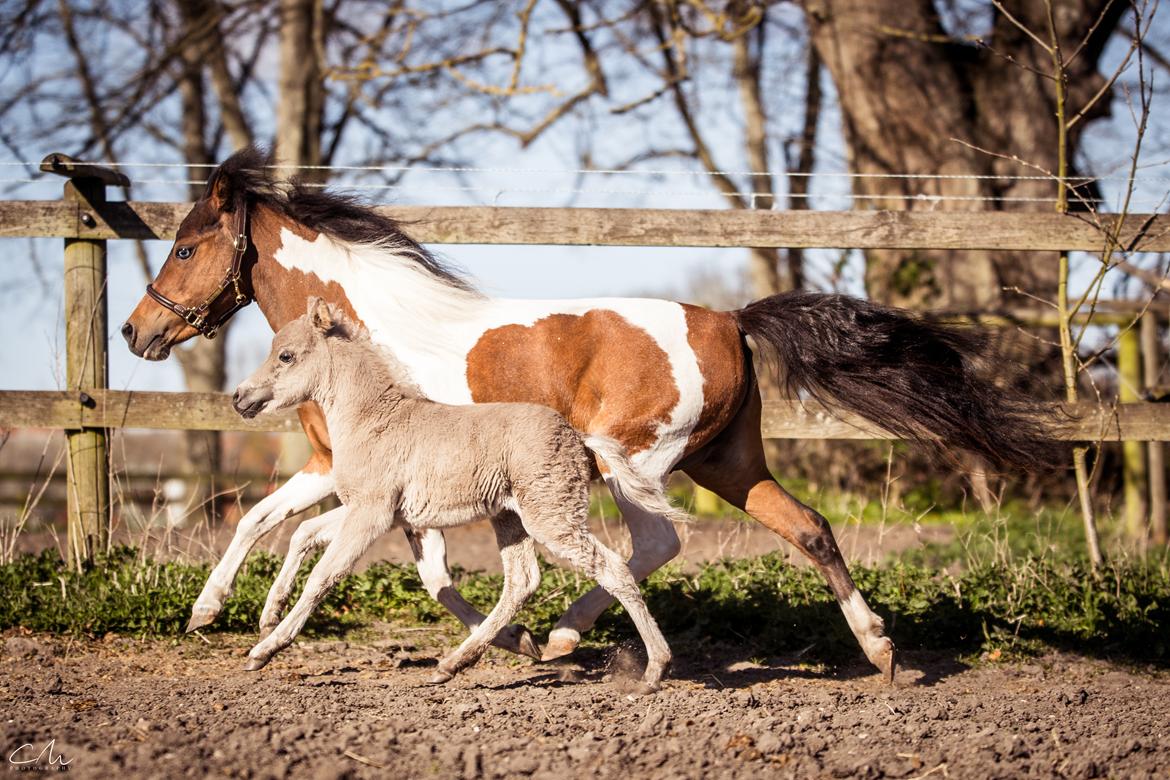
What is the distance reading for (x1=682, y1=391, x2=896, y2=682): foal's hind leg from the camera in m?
5.02

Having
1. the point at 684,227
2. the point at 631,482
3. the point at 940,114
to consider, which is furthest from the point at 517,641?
the point at 940,114

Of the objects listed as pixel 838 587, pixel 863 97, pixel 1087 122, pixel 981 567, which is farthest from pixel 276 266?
pixel 1087 122

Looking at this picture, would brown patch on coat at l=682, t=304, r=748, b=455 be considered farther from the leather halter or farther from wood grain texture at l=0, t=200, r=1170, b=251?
the leather halter

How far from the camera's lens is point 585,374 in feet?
16.2

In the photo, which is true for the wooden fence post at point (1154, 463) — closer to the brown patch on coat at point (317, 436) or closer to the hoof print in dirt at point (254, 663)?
the brown patch on coat at point (317, 436)

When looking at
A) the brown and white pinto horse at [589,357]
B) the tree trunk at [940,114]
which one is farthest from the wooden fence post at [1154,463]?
the brown and white pinto horse at [589,357]

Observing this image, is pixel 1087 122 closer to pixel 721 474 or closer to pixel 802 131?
pixel 802 131

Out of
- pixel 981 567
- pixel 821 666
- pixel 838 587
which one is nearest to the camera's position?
pixel 838 587

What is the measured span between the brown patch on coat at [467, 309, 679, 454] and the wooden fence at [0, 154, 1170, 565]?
1101 millimetres

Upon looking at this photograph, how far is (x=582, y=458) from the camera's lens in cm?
442

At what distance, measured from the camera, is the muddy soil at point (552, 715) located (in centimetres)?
331

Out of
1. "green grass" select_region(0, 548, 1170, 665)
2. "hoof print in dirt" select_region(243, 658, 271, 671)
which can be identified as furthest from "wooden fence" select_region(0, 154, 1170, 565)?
"hoof print in dirt" select_region(243, 658, 271, 671)

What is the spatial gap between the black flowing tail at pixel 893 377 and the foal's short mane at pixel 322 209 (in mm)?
1500

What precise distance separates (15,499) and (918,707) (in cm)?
1520
